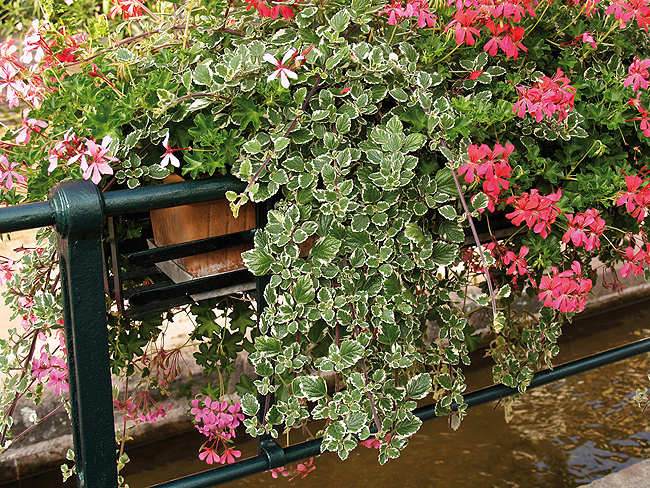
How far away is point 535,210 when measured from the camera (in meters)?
1.17

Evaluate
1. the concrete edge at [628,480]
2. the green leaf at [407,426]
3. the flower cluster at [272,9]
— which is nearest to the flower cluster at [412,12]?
the flower cluster at [272,9]

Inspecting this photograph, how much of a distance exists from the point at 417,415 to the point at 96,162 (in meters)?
0.79

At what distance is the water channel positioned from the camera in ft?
7.37

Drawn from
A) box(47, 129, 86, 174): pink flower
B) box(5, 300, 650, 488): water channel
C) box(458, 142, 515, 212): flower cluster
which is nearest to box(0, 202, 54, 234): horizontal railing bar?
box(47, 129, 86, 174): pink flower

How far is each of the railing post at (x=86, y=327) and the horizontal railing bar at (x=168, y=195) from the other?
1.5 inches

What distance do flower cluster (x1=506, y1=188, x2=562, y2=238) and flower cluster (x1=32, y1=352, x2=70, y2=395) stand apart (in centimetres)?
87

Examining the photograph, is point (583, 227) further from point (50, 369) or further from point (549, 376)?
point (50, 369)

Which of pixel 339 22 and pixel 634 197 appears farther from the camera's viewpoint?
pixel 634 197

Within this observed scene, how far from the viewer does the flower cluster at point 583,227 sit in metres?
1.20

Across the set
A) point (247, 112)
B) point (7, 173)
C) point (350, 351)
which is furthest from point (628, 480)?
point (7, 173)

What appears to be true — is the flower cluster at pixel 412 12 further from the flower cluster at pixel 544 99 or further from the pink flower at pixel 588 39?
the pink flower at pixel 588 39

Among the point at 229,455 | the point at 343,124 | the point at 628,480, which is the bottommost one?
the point at 628,480

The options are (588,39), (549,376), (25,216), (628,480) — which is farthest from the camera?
(628,480)

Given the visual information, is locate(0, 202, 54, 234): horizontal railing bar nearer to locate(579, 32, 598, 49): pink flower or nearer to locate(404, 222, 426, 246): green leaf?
locate(404, 222, 426, 246): green leaf
